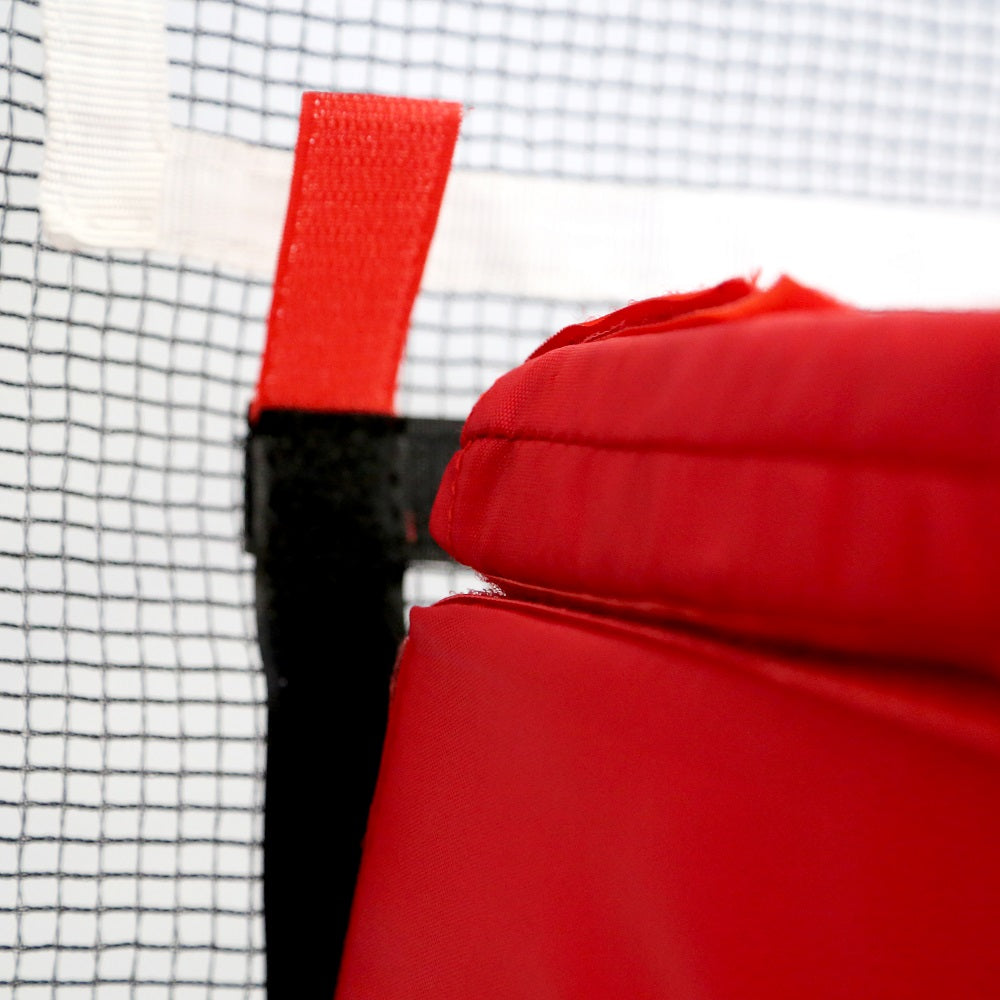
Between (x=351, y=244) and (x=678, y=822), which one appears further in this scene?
(x=351, y=244)

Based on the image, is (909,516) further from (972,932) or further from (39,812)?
(39,812)

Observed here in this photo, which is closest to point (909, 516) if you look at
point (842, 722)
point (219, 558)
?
point (842, 722)

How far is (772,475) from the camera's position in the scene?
0.70ft

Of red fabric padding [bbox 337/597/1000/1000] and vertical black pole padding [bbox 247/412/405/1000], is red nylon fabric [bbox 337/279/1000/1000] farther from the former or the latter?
vertical black pole padding [bbox 247/412/405/1000]

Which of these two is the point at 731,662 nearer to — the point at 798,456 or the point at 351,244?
the point at 798,456

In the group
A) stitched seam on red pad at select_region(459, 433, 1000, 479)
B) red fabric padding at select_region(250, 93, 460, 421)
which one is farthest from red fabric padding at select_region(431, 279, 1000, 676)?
red fabric padding at select_region(250, 93, 460, 421)

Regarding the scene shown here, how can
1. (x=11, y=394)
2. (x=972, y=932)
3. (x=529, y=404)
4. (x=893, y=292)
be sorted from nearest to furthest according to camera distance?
1. (x=972, y=932)
2. (x=529, y=404)
3. (x=11, y=394)
4. (x=893, y=292)

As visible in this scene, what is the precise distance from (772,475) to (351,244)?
26cm

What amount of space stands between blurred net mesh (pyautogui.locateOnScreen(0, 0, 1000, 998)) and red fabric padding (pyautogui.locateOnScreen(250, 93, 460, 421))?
0.13 ft

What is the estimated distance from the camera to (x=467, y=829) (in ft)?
1.09

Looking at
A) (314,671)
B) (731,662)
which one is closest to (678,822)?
(731,662)

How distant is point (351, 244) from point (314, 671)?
18cm

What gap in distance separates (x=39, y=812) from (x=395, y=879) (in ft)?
0.54

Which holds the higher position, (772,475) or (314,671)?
(772,475)
